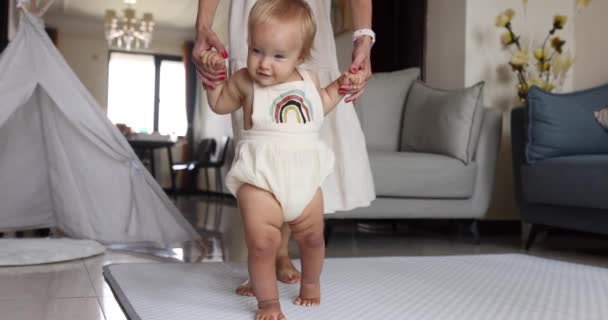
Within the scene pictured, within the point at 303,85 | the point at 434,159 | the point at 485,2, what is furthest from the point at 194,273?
the point at 485,2

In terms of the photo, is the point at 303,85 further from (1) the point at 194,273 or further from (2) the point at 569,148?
(2) the point at 569,148

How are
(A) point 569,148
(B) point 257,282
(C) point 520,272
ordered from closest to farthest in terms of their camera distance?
(B) point 257,282 < (C) point 520,272 < (A) point 569,148

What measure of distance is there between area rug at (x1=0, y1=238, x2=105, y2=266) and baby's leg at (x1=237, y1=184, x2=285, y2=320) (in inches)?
40.7

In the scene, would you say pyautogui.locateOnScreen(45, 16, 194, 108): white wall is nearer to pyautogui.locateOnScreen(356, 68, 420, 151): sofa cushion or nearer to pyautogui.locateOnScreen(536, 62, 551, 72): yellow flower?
pyautogui.locateOnScreen(356, 68, 420, 151): sofa cushion

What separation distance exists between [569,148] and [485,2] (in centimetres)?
133

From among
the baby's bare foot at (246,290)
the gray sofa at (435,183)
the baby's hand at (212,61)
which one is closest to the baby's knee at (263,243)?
the baby's bare foot at (246,290)

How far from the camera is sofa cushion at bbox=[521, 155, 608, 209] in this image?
2229mm

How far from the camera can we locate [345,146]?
1618 mm

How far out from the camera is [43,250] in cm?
202

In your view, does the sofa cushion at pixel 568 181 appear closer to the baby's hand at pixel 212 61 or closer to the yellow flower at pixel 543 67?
the yellow flower at pixel 543 67

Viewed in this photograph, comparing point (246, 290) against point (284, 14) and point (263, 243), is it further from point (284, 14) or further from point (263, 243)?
point (284, 14)

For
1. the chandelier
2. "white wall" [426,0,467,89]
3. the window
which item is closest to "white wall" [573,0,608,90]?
"white wall" [426,0,467,89]

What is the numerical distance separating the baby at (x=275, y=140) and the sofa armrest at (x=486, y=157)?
1.83m

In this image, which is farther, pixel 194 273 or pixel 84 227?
pixel 84 227
